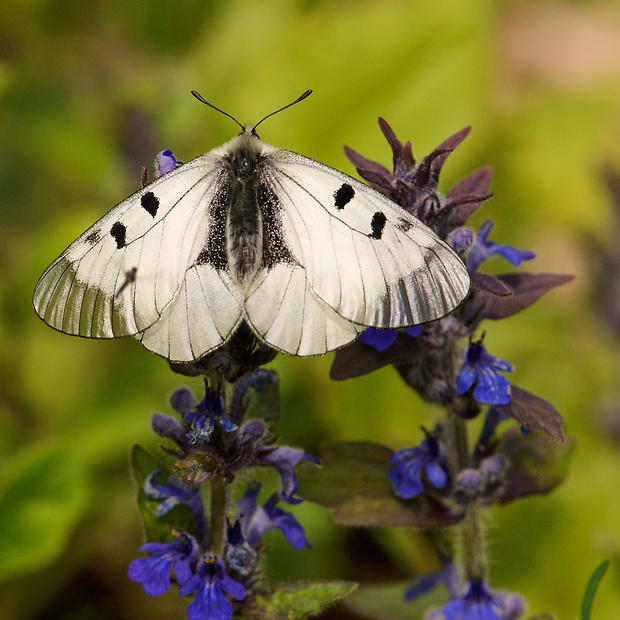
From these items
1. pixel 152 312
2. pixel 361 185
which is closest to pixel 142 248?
pixel 152 312

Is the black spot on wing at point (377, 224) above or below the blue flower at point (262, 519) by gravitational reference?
above

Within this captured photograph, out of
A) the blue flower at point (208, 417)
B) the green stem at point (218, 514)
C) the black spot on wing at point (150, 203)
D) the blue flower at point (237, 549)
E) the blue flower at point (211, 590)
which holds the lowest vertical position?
the blue flower at point (211, 590)

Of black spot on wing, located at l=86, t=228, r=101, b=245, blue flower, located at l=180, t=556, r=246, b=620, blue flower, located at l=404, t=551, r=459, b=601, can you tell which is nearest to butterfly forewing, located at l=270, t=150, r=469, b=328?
black spot on wing, located at l=86, t=228, r=101, b=245

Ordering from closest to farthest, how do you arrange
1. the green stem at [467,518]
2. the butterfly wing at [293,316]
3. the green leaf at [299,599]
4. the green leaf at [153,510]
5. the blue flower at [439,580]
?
the butterfly wing at [293,316] → the green leaf at [299,599] → the green leaf at [153,510] → the green stem at [467,518] → the blue flower at [439,580]

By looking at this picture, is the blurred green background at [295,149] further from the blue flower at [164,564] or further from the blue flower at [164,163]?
the blue flower at [164,163]

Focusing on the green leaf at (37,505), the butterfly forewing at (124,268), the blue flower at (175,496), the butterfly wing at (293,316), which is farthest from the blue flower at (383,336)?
the green leaf at (37,505)

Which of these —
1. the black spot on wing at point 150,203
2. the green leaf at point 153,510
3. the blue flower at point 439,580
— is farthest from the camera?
the blue flower at point 439,580
